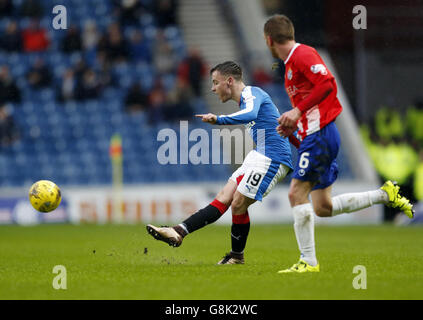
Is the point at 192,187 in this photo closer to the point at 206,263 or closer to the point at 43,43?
the point at 43,43

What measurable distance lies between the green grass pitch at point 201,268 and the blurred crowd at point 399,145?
6.50 metres

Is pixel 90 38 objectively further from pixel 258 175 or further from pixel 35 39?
pixel 258 175

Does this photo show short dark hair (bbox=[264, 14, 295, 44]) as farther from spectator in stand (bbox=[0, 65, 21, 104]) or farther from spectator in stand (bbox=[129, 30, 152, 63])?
spectator in stand (bbox=[129, 30, 152, 63])

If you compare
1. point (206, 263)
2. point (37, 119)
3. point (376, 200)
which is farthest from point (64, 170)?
point (376, 200)

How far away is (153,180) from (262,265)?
11949mm

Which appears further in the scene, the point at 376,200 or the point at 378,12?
the point at 378,12

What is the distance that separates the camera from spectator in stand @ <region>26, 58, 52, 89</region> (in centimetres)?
2097

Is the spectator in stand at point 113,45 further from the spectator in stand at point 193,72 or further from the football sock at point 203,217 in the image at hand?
the football sock at point 203,217

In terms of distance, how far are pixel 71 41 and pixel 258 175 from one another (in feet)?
46.5

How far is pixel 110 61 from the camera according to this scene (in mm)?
21547

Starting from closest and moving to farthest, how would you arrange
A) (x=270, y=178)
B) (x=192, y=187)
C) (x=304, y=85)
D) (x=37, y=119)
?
(x=304, y=85) → (x=270, y=178) → (x=192, y=187) → (x=37, y=119)

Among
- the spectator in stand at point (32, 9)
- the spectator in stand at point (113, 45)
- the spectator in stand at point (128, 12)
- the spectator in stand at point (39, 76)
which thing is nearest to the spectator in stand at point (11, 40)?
the spectator in stand at point (32, 9)

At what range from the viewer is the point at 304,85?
24.1ft

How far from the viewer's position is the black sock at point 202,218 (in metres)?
8.19
